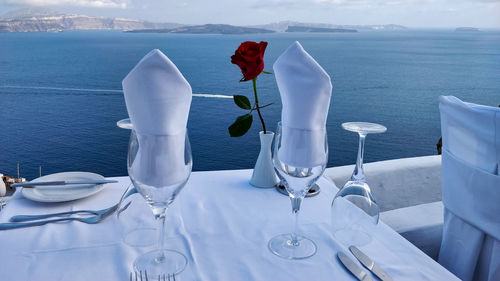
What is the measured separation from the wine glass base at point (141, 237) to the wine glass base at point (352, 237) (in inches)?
13.0

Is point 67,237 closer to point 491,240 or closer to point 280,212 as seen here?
point 280,212

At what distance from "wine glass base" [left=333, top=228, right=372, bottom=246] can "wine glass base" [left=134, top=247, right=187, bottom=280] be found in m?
0.28

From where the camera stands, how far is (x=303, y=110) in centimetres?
60

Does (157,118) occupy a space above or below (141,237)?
above

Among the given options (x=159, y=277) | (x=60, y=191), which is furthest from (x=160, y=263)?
(x=60, y=191)

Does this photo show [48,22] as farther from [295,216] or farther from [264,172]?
[295,216]

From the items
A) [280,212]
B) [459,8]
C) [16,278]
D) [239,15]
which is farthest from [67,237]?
[459,8]

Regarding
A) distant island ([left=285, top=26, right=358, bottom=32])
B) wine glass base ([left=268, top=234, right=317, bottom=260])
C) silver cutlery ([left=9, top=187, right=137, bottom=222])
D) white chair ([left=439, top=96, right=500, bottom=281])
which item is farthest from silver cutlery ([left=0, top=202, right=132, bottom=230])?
distant island ([left=285, top=26, right=358, bottom=32])

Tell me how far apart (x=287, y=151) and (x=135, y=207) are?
0.35 metres

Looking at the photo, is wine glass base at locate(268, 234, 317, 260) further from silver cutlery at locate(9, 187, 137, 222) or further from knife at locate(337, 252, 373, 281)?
silver cutlery at locate(9, 187, 137, 222)

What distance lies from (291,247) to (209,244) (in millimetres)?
140

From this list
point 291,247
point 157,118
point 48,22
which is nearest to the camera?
point 157,118

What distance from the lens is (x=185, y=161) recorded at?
0.55 meters

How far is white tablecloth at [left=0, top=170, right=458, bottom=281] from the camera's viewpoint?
1.87ft
